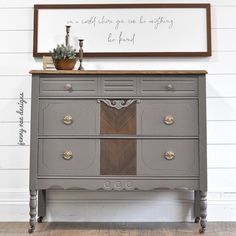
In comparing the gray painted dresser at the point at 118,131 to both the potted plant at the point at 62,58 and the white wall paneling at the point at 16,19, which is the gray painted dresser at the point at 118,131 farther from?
the white wall paneling at the point at 16,19

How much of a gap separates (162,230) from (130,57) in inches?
46.5

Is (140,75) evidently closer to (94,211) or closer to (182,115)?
(182,115)

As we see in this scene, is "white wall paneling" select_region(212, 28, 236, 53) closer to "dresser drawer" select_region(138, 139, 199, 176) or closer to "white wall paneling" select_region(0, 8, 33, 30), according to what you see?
"dresser drawer" select_region(138, 139, 199, 176)

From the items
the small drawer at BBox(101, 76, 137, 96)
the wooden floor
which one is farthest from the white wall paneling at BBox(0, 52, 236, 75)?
the wooden floor

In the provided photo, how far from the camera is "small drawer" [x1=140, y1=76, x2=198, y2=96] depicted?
2.01 metres

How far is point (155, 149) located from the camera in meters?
2.00

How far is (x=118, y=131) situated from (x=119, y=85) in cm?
27

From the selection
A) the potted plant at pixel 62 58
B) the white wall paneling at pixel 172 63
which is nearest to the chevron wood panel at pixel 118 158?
the potted plant at pixel 62 58

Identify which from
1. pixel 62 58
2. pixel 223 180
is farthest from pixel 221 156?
pixel 62 58

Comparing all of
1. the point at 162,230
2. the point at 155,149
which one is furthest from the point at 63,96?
the point at 162,230

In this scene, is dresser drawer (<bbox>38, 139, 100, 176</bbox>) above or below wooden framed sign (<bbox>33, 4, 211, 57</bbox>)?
below

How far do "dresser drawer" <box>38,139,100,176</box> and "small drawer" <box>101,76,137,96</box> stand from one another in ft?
1.02

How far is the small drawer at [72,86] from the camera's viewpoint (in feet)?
6.63

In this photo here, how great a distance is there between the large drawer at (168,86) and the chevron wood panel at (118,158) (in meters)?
0.31
